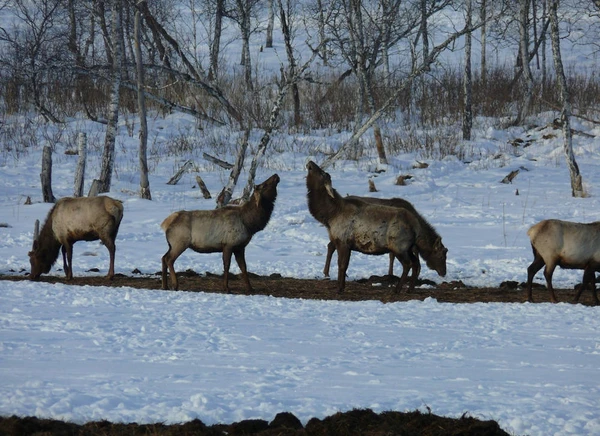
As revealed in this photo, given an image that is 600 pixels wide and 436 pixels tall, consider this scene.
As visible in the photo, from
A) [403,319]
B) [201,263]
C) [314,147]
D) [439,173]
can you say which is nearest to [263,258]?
[201,263]

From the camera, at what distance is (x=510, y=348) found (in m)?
8.14

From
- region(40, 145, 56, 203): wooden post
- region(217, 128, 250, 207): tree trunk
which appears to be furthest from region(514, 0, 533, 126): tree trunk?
region(40, 145, 56, 203): wooden post

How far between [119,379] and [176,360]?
814 millimetres

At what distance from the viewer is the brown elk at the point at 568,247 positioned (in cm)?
1145

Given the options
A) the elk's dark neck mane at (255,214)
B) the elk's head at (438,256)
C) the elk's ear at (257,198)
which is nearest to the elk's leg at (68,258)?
the elk's dark neck mane at (255,214)

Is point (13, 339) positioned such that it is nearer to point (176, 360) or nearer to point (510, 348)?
point (176, 360)

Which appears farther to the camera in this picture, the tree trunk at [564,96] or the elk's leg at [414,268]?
the tree trunk at [564,96]

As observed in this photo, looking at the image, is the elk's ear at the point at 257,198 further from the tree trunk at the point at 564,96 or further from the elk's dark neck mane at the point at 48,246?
the tree trunk at the point at 564,96

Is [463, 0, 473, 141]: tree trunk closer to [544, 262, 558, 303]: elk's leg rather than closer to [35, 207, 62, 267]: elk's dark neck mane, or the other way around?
[544, 262, 558, 303]: elk's leg

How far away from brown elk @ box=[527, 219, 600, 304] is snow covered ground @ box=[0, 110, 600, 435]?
2.97 ft

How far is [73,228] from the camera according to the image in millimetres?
13609

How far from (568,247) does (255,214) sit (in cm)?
448

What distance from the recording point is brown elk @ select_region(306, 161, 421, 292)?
40.4ft

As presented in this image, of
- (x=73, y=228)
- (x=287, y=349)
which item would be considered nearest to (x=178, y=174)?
(x=73, y=228)
